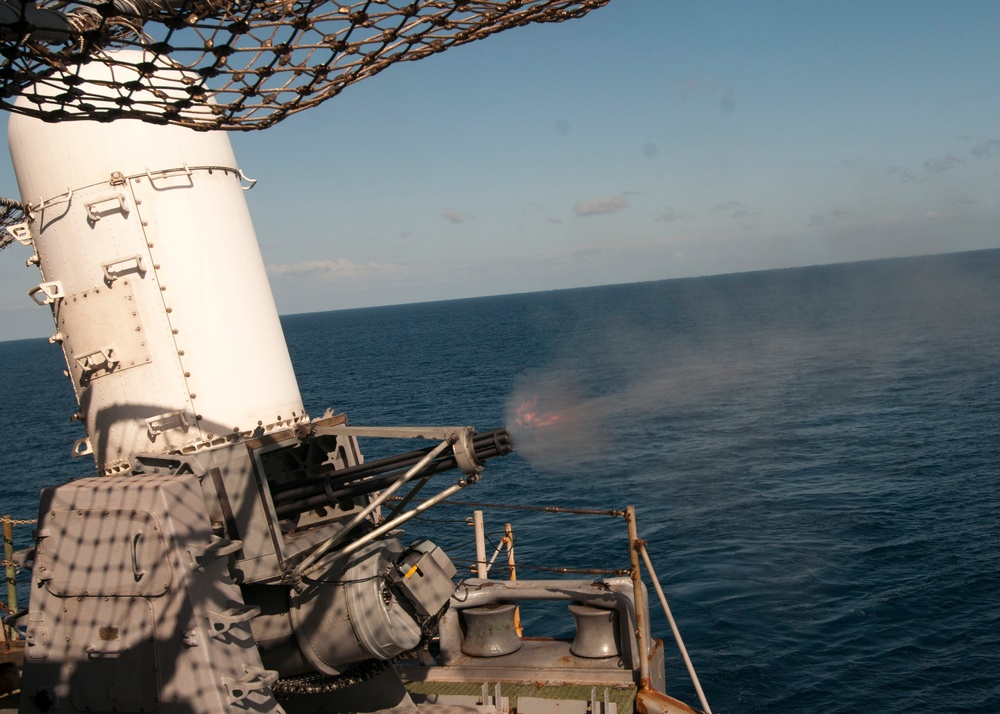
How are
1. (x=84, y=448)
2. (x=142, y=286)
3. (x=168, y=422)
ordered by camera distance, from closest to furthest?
(x=168, y=422) → (x=142, y=286) → (x=84, y=448)

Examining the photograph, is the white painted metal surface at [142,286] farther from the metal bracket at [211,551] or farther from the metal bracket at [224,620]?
the metal bracket at [224,620]

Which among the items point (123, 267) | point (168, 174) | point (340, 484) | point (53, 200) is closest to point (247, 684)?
point (340, 484)

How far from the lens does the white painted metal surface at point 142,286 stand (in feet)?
30.0

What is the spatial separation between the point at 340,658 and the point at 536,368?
7802cm

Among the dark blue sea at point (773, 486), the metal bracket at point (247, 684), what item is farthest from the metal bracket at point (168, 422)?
the dark blue sea at point (773, 486)

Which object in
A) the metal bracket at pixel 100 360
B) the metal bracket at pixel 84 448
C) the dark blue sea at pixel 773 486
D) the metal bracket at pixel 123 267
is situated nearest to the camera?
the metal bracket at pixel 123 267

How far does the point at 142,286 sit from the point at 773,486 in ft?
94.2

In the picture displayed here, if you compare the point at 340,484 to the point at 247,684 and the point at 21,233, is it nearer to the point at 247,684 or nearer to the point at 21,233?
the point at 247,684

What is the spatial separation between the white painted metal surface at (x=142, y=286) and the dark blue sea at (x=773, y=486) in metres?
10.3

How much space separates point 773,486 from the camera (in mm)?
33812

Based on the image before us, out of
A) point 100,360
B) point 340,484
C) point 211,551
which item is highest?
point 100,360

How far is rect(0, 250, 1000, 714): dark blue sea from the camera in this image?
1998 centimetres

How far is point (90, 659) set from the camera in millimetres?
7969

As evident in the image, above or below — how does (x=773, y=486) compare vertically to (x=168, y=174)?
below
